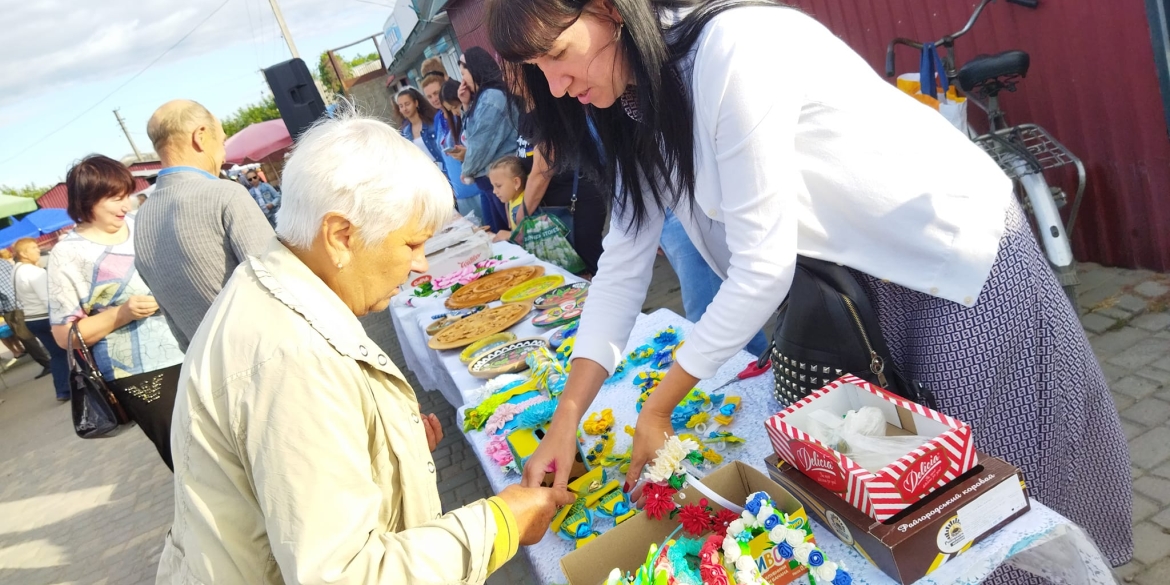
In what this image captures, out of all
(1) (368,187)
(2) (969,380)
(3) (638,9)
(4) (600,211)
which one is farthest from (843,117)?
(4) (600,211)

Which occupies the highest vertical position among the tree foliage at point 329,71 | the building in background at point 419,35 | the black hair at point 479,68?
the tree foliage at point 329,71

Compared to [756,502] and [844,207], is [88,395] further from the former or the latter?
[844,207]

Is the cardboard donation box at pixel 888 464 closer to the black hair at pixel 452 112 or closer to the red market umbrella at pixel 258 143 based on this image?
the black hair at pixel 452 112

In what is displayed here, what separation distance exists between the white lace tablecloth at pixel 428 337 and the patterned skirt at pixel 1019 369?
5.09 feet

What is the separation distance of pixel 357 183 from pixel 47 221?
19.3 metres

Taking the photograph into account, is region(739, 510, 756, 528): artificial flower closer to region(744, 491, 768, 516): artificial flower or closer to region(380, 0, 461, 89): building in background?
region(744, 491, 768, 516): artificial flower

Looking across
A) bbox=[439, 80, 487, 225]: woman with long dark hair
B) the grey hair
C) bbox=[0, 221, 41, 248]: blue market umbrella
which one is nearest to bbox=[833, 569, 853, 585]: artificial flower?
the grey hair

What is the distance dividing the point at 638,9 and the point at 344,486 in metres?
0.96

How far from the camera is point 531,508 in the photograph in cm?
140

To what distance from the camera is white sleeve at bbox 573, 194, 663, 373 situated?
178cm

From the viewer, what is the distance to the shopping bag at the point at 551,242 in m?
4.02

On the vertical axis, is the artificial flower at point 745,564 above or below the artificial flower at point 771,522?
below

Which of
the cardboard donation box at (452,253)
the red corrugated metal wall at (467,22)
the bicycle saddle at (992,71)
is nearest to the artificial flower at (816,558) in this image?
the bicycle saddle at (992,71)

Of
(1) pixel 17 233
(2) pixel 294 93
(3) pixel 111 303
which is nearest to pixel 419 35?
(2) pixel 294 93
